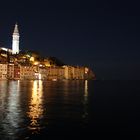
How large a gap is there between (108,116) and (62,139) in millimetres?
12419

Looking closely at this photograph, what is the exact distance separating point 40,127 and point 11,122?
10.7 ft

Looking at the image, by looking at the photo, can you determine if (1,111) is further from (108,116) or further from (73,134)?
(73,134)

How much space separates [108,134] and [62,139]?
12.3ft

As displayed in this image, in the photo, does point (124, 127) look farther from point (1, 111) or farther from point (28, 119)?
point (1, 111)

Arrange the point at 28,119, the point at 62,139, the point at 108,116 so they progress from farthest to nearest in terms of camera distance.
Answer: the point at 108,116, the point at 28,119, the point at 62,139

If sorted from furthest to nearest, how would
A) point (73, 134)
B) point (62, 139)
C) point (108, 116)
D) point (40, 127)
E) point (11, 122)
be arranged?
point (108, 116) < point (11, 122) < point (40, 127) < point (73, 134) < point (62, 139)

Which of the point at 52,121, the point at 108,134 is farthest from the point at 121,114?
the point at 108,134

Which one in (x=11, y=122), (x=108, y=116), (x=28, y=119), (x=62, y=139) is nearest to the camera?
(x=62, y=139)

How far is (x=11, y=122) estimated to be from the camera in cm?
3114

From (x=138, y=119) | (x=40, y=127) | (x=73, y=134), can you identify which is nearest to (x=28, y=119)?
(x=40, y=127)

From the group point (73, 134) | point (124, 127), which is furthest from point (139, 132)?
point (73, 134)

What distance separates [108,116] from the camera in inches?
1458

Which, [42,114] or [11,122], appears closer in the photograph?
[11,122]

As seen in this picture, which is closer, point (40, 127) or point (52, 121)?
point (40, 127)
